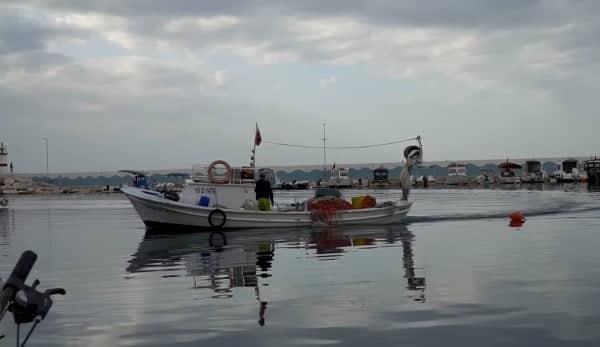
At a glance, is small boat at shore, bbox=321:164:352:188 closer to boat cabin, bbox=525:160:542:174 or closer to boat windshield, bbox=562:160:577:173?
boat cabin, bbox=525:160:542:174

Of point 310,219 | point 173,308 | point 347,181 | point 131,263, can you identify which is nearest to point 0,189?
point 347,181

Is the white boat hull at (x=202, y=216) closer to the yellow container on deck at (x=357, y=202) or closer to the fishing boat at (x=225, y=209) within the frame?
the fishing boat at (x=225, y=209)

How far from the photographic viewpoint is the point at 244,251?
17391 mm

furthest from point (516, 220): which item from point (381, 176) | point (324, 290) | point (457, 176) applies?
point (457, 176)

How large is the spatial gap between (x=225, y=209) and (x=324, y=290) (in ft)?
41.8

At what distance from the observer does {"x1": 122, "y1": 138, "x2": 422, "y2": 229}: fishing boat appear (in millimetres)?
23500

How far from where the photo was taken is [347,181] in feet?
309

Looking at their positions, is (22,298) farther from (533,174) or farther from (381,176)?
(533,174)

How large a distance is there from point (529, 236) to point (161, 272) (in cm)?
1069

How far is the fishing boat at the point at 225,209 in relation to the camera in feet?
77.1

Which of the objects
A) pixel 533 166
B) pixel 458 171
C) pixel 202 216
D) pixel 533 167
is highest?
pixel 533 166

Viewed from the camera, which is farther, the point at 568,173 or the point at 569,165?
the point at 569,165

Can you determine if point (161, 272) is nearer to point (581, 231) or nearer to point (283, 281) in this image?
point (283, 281)

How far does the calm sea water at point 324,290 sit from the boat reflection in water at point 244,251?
4cm
